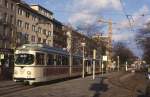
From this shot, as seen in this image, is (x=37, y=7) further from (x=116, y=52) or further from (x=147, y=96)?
(x=147, y=96)

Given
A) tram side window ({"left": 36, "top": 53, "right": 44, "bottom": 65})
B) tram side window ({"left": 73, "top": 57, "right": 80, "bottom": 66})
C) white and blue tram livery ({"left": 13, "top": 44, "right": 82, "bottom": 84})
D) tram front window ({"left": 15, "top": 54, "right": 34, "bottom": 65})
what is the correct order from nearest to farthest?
white and blue tram livery ({"left": 13, "top": 44, "right": 82, "bottom": 84}), tram front window ({"left": 15, "top": 54, "right": 34, "bottom": 65}), tram side window ({"left": 36, "top": 53, "right": 44, "bottom": 65}), tram side window ({"left": 73, "top": 57, "right": 80, "bottom": 66})

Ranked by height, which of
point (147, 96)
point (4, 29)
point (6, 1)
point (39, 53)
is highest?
point (6, 1)

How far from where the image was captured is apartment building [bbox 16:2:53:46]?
283 ft

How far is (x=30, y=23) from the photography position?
93.9 m

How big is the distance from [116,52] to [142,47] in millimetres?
46720

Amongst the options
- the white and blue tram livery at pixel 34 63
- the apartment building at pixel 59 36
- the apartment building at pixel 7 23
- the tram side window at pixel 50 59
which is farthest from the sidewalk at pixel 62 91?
the apartment building at pixel 59 36

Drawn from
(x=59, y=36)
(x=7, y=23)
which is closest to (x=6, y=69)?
(x=7, y=23)

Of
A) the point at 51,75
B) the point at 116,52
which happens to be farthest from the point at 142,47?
the point at 51,75

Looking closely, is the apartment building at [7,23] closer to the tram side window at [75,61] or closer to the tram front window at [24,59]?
the tram side window at [75,61]

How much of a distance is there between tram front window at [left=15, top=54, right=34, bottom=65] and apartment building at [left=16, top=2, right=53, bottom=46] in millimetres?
47264

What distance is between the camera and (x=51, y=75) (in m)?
34.0

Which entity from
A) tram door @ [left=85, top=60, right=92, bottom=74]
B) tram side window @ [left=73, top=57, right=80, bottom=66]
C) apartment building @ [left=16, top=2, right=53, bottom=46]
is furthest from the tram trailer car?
apartment building @ [left=16, top=2, right=53, bottom=46]

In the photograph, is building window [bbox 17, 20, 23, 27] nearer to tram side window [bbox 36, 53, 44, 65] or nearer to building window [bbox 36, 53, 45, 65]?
building window [bbox 36, 53, 45, 65]

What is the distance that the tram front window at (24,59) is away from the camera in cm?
3055
